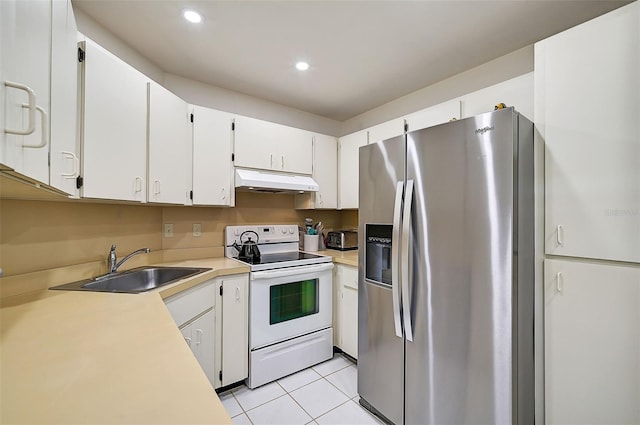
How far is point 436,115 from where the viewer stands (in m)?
2.15

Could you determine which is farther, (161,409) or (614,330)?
(614,330)

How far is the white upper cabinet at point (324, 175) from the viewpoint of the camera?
2.91 metres

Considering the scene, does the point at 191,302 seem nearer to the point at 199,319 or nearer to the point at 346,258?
the point at 199,319

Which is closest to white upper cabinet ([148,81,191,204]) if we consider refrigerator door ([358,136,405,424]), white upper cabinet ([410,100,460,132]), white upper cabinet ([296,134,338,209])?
white upper cabinet ([296,134,338,209])

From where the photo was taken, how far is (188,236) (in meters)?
2.45

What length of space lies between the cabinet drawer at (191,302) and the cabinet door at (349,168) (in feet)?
5.10

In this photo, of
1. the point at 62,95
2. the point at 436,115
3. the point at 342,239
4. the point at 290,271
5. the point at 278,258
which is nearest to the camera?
the point at 62,95

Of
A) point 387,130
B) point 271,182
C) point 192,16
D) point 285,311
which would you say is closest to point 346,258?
point 285,311

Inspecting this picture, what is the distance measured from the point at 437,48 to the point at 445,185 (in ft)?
3.82

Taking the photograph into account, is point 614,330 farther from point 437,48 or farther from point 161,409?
point 437,48

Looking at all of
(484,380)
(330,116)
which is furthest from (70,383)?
(330,116)

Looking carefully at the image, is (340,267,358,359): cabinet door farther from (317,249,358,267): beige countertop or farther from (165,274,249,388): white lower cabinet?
(165,274,249,388): white lower cabinet

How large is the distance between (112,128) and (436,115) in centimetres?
214

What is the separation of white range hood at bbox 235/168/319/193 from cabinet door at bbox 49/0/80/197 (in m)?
1.23
